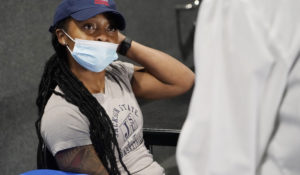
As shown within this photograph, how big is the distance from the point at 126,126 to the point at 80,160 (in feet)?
0.62

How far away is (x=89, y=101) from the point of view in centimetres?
109

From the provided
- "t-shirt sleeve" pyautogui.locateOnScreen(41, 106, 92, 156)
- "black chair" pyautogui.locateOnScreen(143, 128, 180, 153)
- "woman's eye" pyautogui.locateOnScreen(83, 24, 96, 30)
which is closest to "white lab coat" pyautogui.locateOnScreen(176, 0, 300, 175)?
"t-shirt sleeve" pyautogui.locateOnScreen(41, 106, 92, 156)

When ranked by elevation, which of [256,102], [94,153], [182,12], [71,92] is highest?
[256,102]

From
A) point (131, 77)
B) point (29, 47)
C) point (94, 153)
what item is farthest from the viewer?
point (29, 47)

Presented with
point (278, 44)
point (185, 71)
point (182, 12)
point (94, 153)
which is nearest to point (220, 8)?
point (278, 44)

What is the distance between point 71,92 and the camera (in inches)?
43.0

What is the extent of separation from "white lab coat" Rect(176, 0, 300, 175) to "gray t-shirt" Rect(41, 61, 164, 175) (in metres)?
0.64

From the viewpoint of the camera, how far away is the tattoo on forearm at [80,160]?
102 centimetres

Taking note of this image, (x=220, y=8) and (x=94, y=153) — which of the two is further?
(x=94, y=153)

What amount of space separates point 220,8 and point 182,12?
8.37 ft

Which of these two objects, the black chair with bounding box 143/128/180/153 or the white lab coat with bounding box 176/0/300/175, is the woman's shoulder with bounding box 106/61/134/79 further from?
the white lab coat with bounding box 176/0/300/175

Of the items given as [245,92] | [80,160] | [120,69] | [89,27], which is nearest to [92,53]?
[89,27]

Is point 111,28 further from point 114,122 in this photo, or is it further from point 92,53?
point 114,122

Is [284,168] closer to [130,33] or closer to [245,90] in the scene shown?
[245,90]
